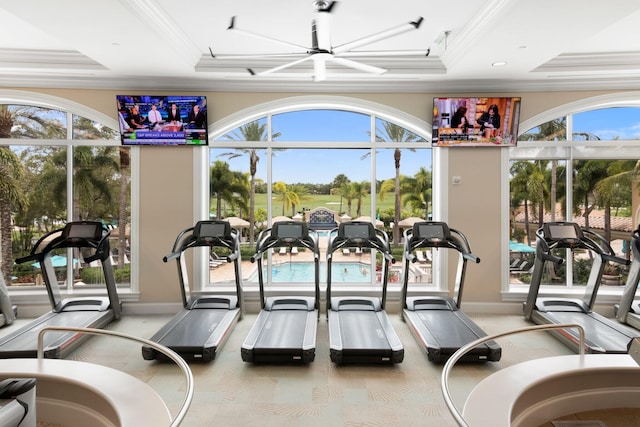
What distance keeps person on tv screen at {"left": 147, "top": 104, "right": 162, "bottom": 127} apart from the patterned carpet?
3.10m

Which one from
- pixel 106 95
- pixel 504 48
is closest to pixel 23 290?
pixel 106 95

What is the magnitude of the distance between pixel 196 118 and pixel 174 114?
0.34m

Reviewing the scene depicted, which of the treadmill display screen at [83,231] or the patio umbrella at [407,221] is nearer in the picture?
the treadmill display screen at [83,231]

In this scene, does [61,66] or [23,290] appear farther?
[23,290]

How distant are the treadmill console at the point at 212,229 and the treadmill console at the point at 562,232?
4.43 metres

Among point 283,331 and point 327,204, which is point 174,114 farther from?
point 283,331

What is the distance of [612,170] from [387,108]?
12.2 ft

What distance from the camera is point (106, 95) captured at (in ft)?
18.1

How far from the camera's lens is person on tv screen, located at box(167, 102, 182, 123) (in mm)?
5441

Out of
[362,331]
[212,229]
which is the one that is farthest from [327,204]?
[362,331]

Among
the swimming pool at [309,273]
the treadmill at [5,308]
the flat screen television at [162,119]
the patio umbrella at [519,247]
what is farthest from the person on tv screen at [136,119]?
the patio umbrella at [519,247]

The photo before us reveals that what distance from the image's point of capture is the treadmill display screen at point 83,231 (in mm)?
4949

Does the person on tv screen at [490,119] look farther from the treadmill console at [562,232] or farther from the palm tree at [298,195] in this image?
the palm tree at [298,195]

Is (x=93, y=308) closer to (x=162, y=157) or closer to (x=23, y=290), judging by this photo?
(x=23, y=290)
